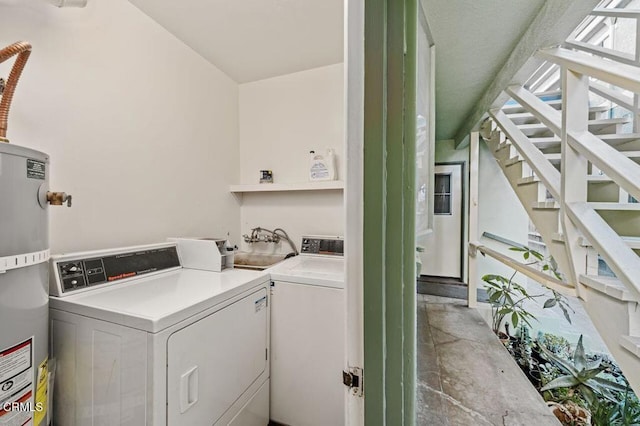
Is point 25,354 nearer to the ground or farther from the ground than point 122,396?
farther from the ground

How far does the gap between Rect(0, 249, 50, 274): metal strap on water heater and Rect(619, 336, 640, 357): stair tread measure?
2.43 metres

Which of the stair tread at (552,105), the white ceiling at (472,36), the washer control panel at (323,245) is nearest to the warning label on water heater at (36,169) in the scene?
the washer control panel at (323,245)

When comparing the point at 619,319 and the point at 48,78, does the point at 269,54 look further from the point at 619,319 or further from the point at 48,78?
the point at 619,319

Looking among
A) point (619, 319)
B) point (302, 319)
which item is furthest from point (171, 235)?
point (619, 319)

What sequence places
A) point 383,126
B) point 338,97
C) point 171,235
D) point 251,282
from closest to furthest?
1. point 383,126
2. point 251,282
3. point 171,235
4. point 338,97

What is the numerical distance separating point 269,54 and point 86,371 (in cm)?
238

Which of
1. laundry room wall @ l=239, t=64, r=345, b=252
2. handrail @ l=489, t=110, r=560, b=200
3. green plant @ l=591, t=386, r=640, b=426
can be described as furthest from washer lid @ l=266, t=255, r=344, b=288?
green plant @ l=591, t=386, r=640, b=426

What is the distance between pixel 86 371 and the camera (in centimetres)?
98

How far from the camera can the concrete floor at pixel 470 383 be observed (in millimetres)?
1517

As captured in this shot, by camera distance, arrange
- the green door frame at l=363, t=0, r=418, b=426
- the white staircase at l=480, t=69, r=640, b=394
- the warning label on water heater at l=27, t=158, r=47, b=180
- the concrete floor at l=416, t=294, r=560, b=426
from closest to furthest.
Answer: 1. the green door frame at l=363, t=0, r=418, b=426
2. the warning label on water heater at l=27, t=158, r=47, b=180
3. the white staircase at l=480, t=69, r=640, b=394
4. the concrete floor at l=416, t=294, r=560, b=426

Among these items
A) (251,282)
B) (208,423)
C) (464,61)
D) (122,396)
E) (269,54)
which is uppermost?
(269,54)

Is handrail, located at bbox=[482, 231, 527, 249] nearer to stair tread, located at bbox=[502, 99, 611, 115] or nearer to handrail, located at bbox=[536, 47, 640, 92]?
stair tread, located at bbox=[502, 99, 611, 115]

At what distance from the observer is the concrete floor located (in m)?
1.52

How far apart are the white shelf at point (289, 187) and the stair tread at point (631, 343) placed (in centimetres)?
178
